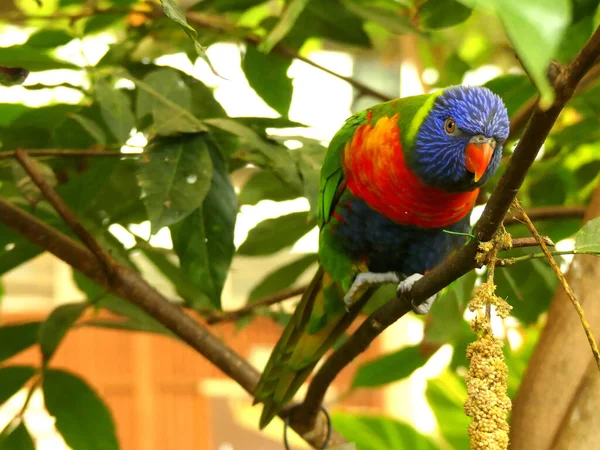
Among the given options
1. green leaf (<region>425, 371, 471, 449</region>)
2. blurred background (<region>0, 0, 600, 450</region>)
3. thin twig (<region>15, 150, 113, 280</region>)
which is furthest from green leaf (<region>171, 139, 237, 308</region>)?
green leaf (<region>425, 371, 471, 449</region>)

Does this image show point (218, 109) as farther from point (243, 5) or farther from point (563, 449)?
point (563, 449)

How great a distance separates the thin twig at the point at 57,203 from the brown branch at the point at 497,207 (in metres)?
0.32

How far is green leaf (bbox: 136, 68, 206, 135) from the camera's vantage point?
757 millimetres

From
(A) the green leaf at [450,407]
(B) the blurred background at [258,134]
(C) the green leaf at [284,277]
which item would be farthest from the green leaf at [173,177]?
(A) the green leaf at [450,407]

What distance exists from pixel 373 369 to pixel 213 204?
447mm

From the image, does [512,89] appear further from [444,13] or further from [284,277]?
[284,277]

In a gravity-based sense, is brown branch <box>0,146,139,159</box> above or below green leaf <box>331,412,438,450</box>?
above

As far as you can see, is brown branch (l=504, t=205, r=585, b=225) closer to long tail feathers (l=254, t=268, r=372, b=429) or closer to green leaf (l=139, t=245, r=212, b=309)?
long tail feathers (l=254, t=268, r=372, b=429)

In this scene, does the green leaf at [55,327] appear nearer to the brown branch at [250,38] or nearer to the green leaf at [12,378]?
the green leaf at [12,378]

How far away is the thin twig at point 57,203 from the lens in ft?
2.44

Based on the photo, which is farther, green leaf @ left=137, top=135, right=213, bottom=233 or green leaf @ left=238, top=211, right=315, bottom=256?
green leaf @ left=238, top=211, right=315, bottom=256

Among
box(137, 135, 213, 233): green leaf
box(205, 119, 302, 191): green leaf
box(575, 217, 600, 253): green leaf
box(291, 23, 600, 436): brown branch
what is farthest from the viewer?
box(205, 119, 302, 191): green leaf

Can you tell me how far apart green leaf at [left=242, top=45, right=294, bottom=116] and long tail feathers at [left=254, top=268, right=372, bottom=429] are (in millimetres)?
279

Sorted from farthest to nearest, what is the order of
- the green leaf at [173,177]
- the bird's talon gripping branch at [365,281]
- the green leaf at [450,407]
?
the green leaf at [450,407] → the bird's talon gripping branch at [365,281] → the green leaf at [173,177]
